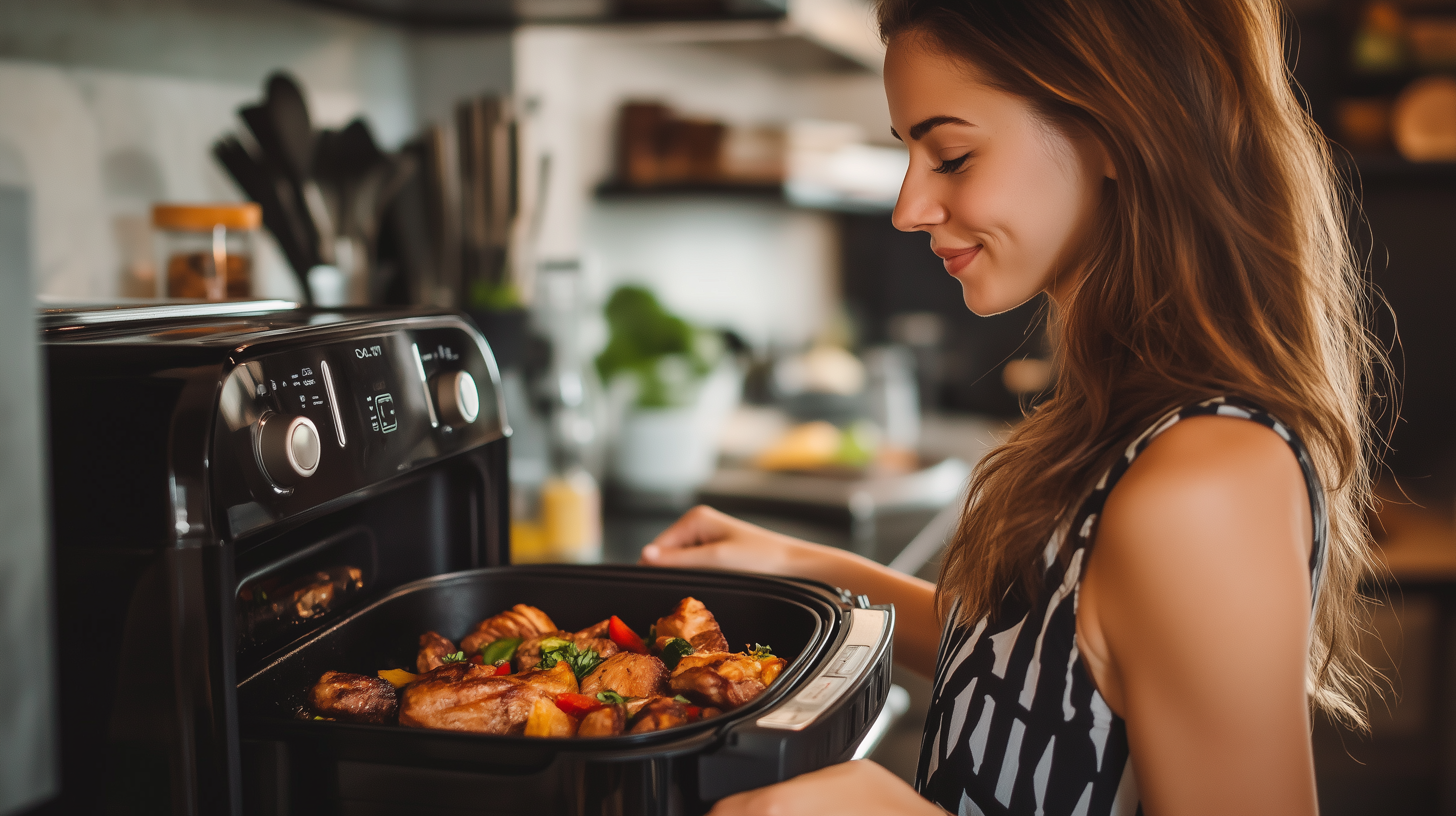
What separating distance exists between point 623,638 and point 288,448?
11.4 inches

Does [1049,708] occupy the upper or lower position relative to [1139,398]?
lower

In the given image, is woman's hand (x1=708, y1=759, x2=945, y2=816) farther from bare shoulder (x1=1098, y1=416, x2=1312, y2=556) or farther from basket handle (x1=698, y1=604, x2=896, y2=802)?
bare shoulder (x1=1098, y1=416, x2=1312, y2=556)

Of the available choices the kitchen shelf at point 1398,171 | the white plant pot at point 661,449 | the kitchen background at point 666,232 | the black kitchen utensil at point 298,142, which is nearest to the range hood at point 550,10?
the kitchen background at point 666,232

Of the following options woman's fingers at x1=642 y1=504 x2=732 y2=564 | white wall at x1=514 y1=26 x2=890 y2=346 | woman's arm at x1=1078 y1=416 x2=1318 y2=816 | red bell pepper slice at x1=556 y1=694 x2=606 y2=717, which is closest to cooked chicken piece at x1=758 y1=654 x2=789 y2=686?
red bell pepper slice at x1=556 y1=694 x2=606 y2=717

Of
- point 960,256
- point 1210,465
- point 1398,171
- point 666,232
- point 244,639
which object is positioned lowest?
point 244,639

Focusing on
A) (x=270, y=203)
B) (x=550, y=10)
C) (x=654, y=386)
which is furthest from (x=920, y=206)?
(x=654, y=386)

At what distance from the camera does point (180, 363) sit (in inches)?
22.7

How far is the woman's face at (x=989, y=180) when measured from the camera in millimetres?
778

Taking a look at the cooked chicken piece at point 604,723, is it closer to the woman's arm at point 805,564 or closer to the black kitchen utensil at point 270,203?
the woman's arm at point 805,564

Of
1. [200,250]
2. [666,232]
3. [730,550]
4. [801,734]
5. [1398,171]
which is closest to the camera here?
[801,734]

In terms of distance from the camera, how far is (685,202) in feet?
9.07

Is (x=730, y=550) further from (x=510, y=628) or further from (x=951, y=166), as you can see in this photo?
(x=951, y=166)

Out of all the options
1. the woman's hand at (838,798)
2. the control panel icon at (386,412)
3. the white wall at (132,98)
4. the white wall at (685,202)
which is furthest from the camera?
the white wall at (685,202)

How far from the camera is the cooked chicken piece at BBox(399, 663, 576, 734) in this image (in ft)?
2.05
